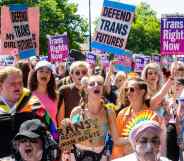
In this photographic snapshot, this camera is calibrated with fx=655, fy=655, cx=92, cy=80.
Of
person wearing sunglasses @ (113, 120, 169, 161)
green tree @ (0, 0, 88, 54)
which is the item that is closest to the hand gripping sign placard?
person wearing sunglasses @ (113, 120, 169, 161)

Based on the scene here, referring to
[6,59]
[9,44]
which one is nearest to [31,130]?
[9,44]

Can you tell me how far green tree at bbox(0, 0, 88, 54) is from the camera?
193 ft

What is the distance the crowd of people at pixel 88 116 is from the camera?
176 inches

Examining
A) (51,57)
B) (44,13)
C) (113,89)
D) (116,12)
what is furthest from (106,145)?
(44,13)

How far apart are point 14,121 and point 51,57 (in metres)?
12.5

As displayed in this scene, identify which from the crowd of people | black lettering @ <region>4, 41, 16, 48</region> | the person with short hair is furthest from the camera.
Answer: black lettering @ <region>4, 41, 16, 48</region>

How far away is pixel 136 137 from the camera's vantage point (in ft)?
15.3

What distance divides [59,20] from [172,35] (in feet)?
169

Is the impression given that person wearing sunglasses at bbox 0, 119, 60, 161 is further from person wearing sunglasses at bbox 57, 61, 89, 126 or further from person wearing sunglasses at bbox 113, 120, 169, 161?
person wearing sunglasses at bbox 57, 61, 89, 126

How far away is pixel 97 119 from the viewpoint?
6.53 m

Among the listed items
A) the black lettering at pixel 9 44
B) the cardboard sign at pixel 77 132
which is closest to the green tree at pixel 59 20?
the black lettering at pixel 9 44

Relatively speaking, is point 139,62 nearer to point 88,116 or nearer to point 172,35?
point 172,35

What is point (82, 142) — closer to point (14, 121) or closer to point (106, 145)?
point (106, 145)

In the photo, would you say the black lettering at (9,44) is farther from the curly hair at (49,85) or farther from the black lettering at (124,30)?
the curly hair at (49,85)
